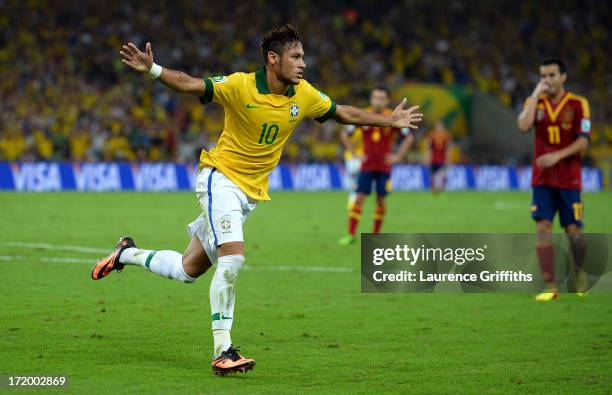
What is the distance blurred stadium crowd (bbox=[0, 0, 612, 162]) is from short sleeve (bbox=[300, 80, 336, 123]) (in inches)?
1032

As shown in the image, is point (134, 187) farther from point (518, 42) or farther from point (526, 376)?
point (526, 376)

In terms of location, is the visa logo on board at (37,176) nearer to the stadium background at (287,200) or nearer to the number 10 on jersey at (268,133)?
the stadium background at (287,200)

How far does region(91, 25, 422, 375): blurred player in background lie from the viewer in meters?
7.36

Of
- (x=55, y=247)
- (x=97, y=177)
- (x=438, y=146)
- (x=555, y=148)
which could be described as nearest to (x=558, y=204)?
(x=555, y=148)

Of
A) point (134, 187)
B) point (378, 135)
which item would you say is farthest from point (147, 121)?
point (378, 135)

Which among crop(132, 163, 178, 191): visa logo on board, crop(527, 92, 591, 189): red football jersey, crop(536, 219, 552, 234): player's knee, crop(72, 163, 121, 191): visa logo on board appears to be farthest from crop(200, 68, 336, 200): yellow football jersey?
crop(132, 163, 178, 191): visa logo on board

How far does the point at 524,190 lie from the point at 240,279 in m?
30.2

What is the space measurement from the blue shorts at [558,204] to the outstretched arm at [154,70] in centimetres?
546

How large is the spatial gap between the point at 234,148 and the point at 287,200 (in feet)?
72.7

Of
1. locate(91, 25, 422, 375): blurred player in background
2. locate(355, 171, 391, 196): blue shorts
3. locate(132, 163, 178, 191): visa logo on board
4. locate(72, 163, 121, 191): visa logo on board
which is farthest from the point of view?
locate(132, 163, 178, 191): visa logo on board

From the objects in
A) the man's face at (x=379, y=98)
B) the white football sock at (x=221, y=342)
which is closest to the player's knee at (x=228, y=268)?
the white football sock at (x=221, y=342)

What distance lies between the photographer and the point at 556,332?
9258 millimetres

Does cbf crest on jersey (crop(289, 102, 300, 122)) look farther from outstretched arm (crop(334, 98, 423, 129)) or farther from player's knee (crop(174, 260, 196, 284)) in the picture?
player's knee (crop(174, 260, 196, 284))

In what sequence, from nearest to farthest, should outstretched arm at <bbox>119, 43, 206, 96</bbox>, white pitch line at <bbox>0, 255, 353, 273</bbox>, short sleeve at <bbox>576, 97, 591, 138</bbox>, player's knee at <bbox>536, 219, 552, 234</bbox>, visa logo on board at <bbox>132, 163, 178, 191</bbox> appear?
outstretched arm at <bbox>119, 43, 206, 96</bbox>, short sleeve at <bbox>576, 97, 591, 138</bbox>, player's knee at <bbox>536, 219, 552, 234</bbox>, white pitch line at <bbox>0, 255, 353, 273</bbox>, visa logo on board at <bbox>132, 163, 178, 191</bbox>
